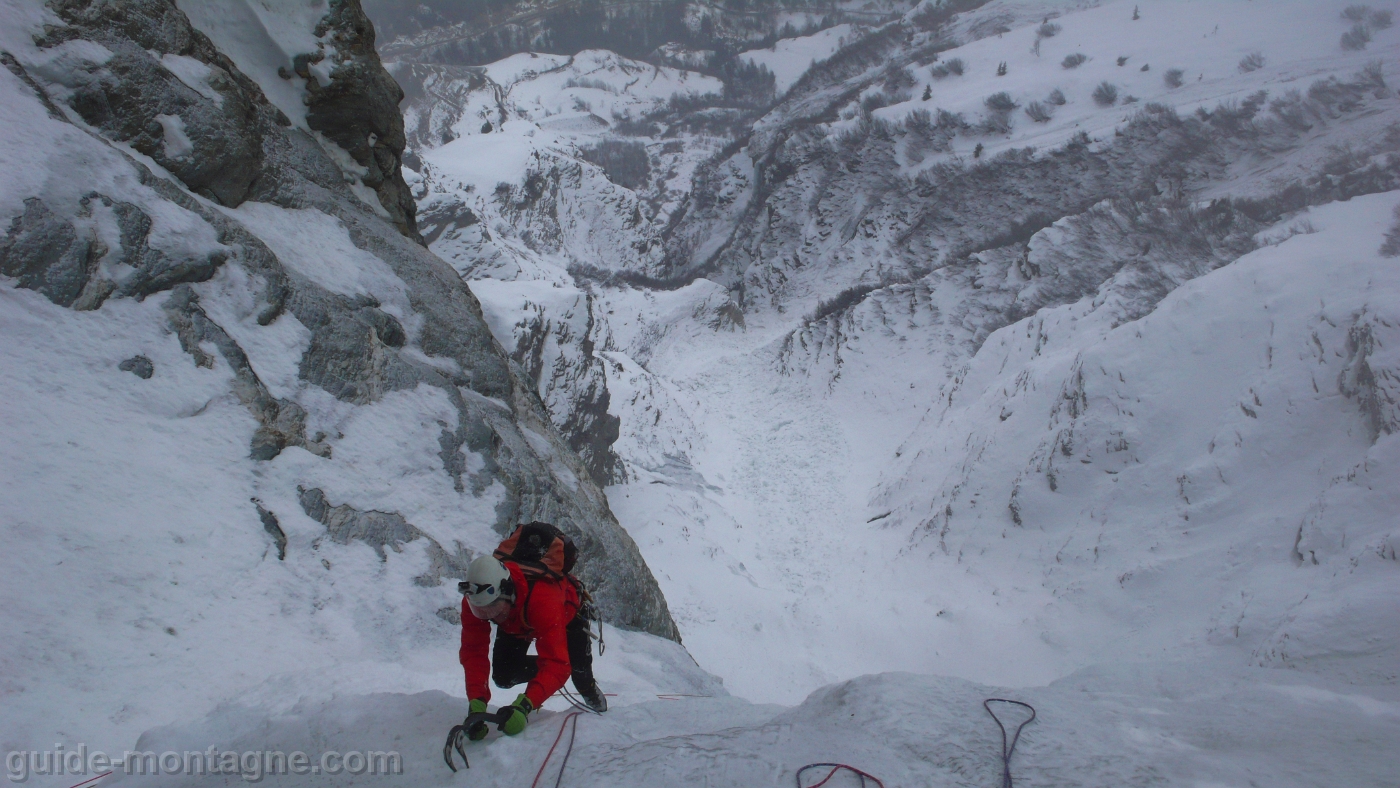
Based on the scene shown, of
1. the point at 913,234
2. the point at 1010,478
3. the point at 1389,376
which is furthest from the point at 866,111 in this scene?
the point at 1389,376

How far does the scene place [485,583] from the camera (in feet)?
9.43

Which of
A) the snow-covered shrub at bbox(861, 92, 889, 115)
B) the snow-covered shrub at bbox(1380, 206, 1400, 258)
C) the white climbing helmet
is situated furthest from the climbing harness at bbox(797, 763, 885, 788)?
the snow-covered shrub at bbox(861, 92, 889, 115)

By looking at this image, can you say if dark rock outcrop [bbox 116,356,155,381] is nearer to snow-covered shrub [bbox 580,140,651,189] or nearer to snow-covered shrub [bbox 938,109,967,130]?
snow-covered shrub [bbox 938,109,967,130]

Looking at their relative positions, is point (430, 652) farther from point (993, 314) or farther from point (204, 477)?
point (993, 314)

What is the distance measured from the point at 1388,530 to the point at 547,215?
108 ft

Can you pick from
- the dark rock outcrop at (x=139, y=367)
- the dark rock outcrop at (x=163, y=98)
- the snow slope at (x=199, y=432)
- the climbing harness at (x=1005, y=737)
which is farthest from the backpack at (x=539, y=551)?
the dark rock outcrop at (x=163, y=98)

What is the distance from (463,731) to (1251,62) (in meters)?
40.3

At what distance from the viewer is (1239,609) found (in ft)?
26.9

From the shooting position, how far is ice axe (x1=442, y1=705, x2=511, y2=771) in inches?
116

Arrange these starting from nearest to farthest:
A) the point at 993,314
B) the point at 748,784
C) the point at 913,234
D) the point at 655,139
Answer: the point at 748,784, the point at 993,314, the point at 913,234, the point at 655,139

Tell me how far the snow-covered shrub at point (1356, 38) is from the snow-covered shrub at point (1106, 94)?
833cm

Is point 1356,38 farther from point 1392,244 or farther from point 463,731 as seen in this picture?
point 463,731

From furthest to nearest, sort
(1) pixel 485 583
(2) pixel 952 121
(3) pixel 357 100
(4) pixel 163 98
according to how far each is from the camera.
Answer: (2) pixel 952 121 → (3) pixel 357 100 → (4) pixel 163 98 → (1) pixel 485 583

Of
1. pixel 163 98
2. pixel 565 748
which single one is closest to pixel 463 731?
pixel 565 748
